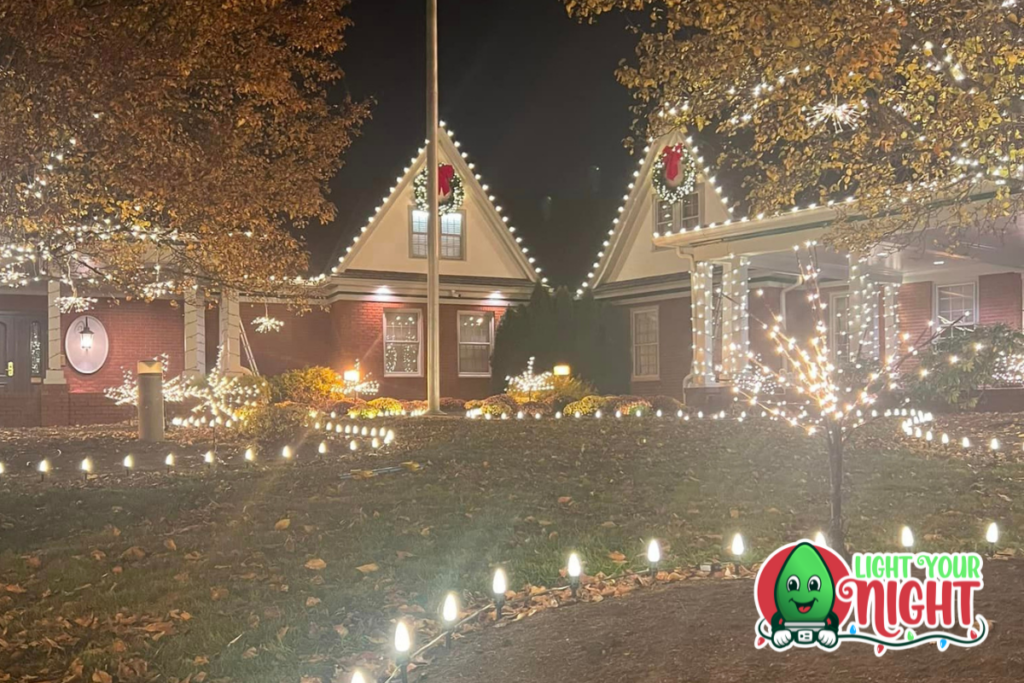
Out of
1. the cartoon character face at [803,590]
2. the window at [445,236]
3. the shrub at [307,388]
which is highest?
the window at [445,236]

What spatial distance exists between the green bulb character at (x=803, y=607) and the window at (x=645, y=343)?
62.5 ft

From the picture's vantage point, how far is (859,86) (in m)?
8.37

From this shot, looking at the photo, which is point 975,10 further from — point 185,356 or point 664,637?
point 185,356

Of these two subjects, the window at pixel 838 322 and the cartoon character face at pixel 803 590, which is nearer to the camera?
the cartoon character face at pixel 803 590

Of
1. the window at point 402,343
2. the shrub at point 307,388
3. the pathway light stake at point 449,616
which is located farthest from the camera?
the window at point 402,343

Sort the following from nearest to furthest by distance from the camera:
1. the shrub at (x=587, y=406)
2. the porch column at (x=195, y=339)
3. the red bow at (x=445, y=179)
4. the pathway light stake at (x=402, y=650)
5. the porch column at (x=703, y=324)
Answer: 1. the pathway light stake at (x=402, y=650)
2. the shrub at (x=587, y=406)
3. the porch column at (x=703, y=324)
4. the porch column at (x=195, y=339)
5. the red bow at (x=445, y=179)

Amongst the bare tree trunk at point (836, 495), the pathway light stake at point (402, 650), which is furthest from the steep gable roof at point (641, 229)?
the pathway light stake at point (402, 650)

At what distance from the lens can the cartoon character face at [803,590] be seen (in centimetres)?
450

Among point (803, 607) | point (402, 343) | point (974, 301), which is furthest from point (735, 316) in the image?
point (803, 607)

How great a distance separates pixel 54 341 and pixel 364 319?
7.11 meters

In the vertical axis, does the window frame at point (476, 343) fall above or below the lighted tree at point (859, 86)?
below

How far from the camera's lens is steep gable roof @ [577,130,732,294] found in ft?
72.1

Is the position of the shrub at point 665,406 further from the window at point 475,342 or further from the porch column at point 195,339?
the porch column at point 195,339

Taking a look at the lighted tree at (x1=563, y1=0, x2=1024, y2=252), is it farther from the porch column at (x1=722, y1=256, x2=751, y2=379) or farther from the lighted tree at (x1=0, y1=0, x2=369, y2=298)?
the porch column at (x1=722, y1=256, x2=751, y2=379)
